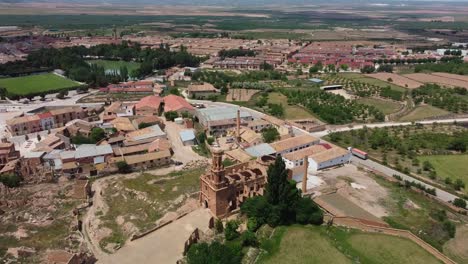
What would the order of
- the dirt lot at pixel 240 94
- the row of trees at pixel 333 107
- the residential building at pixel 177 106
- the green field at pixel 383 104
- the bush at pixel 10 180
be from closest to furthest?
1. the bush at pixel 10 180
2. the row of trees at pixel 333 107
3. the residential building at pixel 177 106
4. the green field at pixel 383 104
5. the dirt lot at pixel 240 94

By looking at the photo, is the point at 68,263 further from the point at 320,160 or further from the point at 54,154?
the point at 320,160

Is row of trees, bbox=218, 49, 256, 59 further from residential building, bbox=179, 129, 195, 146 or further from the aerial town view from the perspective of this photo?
residential building, bbox=179, 129, 195, 146

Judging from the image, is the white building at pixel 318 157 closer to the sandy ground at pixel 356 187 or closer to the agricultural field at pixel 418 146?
the sandy ground at pixel 356 187

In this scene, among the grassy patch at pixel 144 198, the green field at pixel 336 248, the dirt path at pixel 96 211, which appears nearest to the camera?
the green field at pixel 336 248

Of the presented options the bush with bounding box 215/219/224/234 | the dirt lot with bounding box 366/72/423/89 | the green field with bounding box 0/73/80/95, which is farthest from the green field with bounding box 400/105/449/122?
the green field with bounding box 0/73/80/95

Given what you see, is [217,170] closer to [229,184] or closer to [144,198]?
[229,184]

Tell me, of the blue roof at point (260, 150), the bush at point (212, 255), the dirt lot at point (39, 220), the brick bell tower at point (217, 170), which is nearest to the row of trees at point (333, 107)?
the blue roof at point (260, 150)
